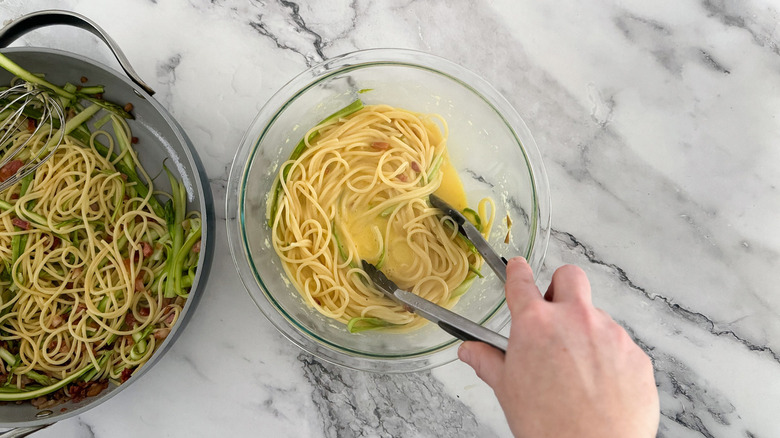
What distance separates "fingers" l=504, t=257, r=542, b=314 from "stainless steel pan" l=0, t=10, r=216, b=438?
0.84 m

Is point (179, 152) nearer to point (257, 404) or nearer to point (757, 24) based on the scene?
point (257, 404)

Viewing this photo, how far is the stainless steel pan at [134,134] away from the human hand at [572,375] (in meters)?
0.90

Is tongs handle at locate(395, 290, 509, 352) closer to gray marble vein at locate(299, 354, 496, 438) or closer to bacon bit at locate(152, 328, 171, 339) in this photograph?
gray marble vein at locate(299, 354, 496, 438)

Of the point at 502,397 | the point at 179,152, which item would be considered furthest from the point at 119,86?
the point at 502,397

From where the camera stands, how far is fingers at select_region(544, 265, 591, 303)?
1120 mm

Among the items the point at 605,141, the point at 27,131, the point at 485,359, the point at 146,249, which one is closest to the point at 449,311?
the point at 485,359

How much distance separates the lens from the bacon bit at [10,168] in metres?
1.73

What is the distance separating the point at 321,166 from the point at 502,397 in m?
0.85

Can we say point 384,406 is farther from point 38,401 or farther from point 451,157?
point 38,401

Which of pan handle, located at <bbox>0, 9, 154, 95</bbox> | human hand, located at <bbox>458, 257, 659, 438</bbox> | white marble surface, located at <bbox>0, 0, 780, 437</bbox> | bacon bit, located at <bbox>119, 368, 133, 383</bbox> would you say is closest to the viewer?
human hand, located at <bbox>458, 257, 659, 438</bbox>

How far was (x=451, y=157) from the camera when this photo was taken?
1.66 meters

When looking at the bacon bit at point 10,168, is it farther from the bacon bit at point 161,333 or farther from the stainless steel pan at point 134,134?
Result: the bacon bit at point 161,333

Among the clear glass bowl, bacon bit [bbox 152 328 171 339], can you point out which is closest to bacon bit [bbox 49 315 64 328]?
bacon bit [bbox 152 328 171 339]

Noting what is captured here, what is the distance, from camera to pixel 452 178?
64.9 inches
